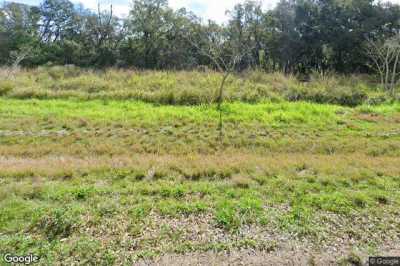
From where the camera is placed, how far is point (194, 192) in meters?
4.05

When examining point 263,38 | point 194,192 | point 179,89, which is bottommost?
point 194,192

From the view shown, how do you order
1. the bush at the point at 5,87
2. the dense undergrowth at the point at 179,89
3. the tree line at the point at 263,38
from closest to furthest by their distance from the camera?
the dense undergrowth at the point at 179,89, the bush at the point at 5,87, the tree line at the point at 263,38

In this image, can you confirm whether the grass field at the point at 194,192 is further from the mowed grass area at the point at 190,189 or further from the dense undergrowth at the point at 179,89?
the dense undergrowth at the point at 179,89

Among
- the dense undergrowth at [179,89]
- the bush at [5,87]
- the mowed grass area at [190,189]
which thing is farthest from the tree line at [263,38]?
the mowed grass area at [190,189]

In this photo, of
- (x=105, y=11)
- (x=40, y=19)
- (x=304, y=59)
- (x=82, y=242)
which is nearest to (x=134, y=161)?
(x=82, y=242)

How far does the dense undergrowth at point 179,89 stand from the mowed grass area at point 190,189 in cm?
272

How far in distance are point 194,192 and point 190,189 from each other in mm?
91

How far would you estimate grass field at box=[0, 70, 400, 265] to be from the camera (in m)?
2.87

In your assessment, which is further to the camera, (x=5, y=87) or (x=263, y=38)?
(x=263, y=38)

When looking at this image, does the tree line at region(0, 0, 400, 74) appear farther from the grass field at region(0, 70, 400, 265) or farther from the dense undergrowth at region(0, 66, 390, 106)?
the grass field at region(0, 70, 400, 265)

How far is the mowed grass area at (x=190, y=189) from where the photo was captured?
293 cm

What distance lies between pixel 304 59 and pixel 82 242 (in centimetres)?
2370

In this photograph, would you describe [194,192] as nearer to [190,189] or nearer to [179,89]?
[190,189]

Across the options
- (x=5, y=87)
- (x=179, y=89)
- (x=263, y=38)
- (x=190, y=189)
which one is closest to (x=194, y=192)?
(x=190, y=189)
